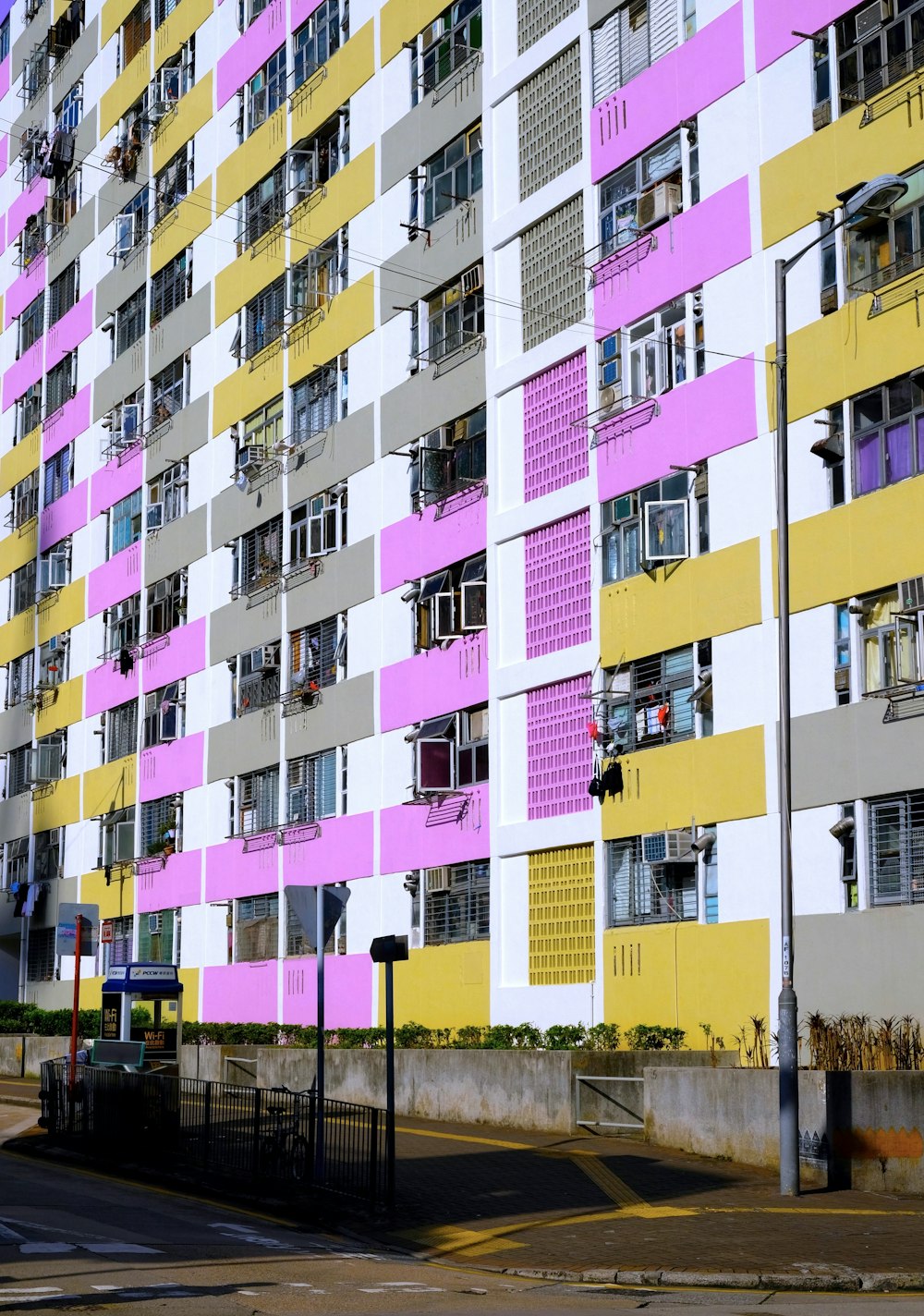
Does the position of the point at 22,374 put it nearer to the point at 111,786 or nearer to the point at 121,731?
the point at 121,731

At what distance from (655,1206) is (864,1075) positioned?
297 centimetres

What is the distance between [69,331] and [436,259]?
80.1ft

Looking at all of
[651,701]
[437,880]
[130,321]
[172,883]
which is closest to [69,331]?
[130,321]

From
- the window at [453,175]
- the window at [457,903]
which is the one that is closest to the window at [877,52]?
the window at [453,175]

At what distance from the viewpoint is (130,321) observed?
51531 mm

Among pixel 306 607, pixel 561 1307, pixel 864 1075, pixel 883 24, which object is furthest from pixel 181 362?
pixel 561 1307

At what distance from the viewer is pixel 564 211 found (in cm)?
3130

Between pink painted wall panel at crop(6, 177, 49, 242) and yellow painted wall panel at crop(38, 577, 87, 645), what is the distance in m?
14.0

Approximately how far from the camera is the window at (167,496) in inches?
1843

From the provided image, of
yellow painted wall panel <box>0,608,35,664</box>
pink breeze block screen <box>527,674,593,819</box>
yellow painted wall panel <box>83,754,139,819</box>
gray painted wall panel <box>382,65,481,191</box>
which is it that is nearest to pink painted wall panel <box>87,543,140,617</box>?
yellow painted wall panel <box>83,754,139,819</box>

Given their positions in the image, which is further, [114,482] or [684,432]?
[114,482]

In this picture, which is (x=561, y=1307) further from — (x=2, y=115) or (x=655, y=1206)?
(x=2, y=115)

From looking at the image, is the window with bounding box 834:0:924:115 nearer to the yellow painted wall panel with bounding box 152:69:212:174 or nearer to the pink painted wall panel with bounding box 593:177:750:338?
the pink painted wall panel with bounding box 593:177:750:338

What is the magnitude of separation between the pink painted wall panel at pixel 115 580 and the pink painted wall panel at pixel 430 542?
48.9ft
